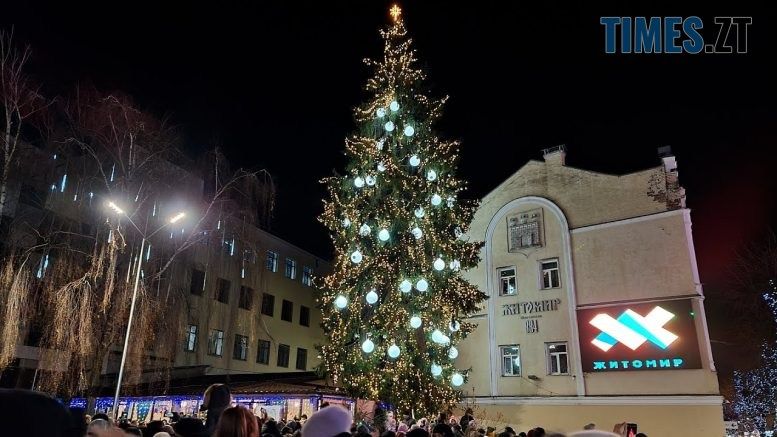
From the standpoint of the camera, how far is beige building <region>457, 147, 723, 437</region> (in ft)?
66.7

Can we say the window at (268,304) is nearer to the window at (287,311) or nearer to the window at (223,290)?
the window at (287,311)

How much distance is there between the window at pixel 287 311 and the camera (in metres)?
39.1

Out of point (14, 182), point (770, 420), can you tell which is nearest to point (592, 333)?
point (770, 420)

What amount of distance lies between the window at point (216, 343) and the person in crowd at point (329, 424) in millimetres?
30086

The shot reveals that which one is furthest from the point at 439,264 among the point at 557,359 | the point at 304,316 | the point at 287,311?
the point at 304,316

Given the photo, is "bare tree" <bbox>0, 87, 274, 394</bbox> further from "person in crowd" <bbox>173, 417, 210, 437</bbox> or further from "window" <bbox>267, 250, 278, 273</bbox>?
"window" <bbox>267, 250, 278, 273</bbox>

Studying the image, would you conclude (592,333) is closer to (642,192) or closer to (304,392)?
(642,192)

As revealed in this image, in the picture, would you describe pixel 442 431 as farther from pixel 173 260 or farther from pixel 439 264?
pixel 173 260

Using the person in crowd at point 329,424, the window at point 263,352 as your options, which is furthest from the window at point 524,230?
the person in crowd at point 329,424

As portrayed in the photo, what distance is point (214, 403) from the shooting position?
538 cm

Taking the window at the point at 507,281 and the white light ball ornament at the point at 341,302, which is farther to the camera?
the window at the point at 507,281

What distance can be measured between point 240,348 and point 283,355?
5080 mm

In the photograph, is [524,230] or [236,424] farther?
[524,230]

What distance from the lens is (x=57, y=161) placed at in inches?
687
